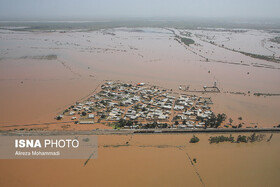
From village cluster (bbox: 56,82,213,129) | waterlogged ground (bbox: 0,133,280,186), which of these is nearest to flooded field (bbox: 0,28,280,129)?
village cluster (bbox: 56,82,213,129)

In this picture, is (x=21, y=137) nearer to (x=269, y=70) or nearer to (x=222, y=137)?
(x=222, y=137)

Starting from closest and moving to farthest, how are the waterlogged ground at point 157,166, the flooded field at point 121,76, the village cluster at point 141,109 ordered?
the waterlogged ground at point 157,166, the village cluster at point 141,109, the flooded field at point 121,76

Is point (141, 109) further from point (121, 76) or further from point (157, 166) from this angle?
point (121, 76)

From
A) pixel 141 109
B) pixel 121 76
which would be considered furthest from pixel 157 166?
pixel 121 76

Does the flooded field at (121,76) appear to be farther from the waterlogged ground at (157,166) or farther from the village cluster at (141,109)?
the waterlogged ground at (157,166)

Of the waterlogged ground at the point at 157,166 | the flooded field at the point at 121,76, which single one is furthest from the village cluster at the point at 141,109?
the waterlogged ground at the point at 157,166

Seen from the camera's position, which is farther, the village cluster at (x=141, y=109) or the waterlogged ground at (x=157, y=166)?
the village cluster at (x=141, y=109)
